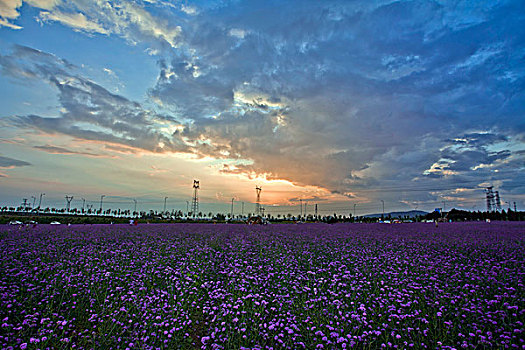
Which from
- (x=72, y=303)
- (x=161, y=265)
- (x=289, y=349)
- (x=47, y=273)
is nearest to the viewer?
(x=289, y=349)

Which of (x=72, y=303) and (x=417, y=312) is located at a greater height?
(x=417, y=312)

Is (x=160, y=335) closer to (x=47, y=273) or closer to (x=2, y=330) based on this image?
(x=2, y=330)

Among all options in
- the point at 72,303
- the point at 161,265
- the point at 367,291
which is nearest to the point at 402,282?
the point at 367,291

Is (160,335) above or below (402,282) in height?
below

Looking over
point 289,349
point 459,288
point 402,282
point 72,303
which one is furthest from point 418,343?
point 72,303

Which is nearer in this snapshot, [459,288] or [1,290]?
[1,290]

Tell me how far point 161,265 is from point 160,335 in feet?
13.4

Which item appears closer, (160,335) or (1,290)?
(160,335)

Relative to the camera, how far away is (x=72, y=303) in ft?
18.5

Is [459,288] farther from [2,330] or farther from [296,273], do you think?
[2,330]

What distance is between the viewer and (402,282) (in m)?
6.26

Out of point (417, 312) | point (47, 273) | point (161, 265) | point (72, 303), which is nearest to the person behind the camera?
point (417, 312)

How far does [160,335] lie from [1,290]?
408 cm

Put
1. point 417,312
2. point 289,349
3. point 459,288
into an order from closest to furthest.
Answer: point 289,349, point 417,312, point 459,288
